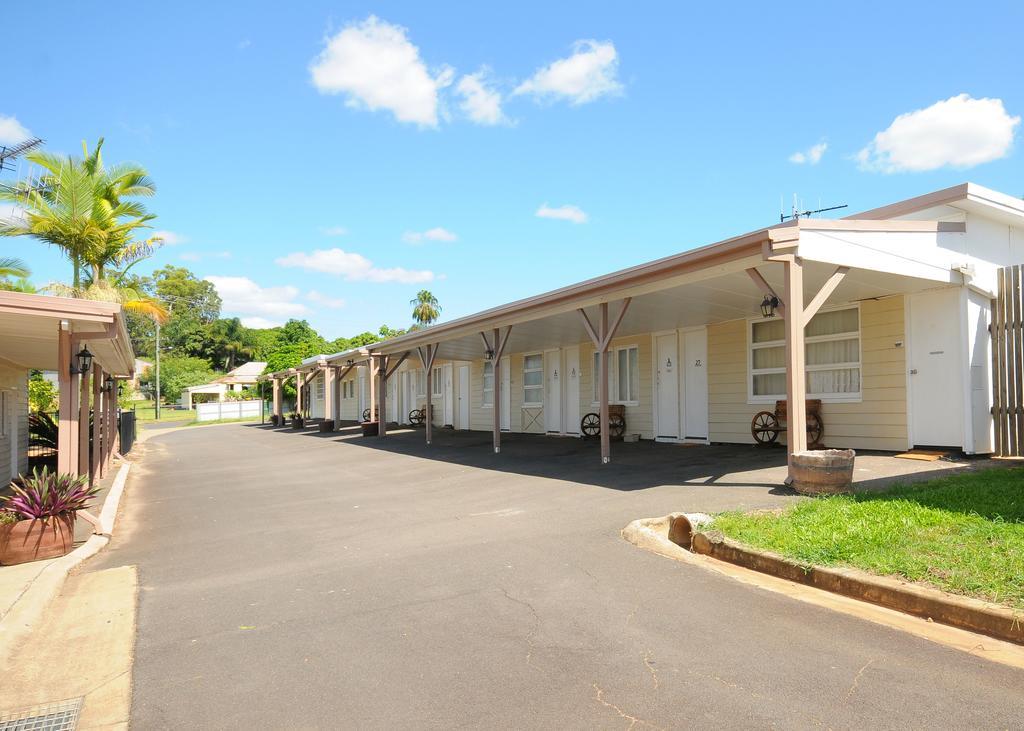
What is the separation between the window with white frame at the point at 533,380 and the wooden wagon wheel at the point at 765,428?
7.63 meters

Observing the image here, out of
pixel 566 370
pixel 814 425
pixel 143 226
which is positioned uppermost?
pixel 143 226

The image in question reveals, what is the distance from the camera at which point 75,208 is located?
1859 centimetres

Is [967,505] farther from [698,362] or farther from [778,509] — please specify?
[698,362]

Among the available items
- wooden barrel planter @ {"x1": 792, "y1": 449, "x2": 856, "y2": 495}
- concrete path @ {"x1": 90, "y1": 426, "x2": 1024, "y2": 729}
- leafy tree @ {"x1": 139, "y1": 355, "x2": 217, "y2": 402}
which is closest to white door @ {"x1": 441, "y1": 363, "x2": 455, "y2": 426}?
concrete path @ {"x1": 90, "y1": 426, "x2": 1024, "y2": 729}

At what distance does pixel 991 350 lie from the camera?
9.52 metres

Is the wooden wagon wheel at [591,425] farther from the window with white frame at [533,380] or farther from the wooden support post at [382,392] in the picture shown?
the wooden support post at [382,392]

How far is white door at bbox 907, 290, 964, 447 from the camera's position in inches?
372

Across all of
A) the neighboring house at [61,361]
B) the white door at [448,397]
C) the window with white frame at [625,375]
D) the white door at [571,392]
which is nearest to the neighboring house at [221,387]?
the white door at [448,397]

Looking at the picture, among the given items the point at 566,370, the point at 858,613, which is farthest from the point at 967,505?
the point at 566,370

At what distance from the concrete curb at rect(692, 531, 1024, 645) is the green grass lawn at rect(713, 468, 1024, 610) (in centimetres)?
10

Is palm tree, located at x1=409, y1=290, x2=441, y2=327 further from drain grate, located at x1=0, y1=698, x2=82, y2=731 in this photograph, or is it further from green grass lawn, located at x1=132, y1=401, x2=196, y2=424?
drain grate, located at x1=0, y1=698, x2=82, y2=731

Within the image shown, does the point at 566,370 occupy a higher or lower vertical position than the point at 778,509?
higher

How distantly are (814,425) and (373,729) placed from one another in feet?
32.9

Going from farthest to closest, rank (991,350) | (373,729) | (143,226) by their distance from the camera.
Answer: (143,226), (991,350), (373,729)
